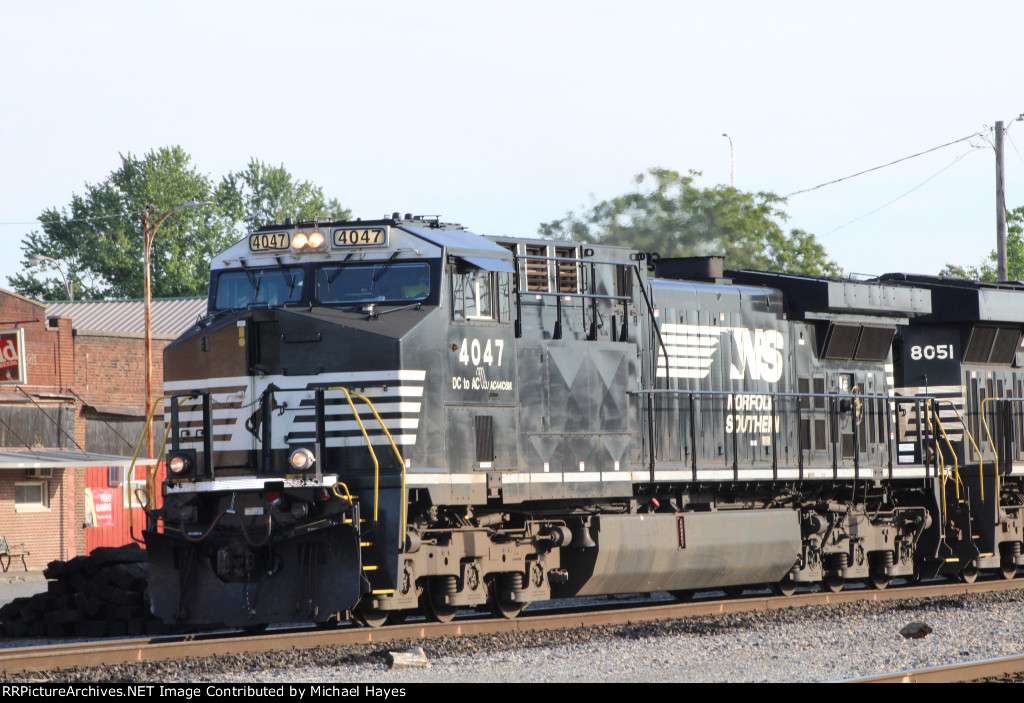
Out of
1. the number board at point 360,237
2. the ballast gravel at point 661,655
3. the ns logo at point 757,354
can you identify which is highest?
the number board at point 360,237

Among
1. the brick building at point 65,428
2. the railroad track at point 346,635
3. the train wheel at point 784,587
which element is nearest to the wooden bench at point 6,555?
the brick building at point 65,428

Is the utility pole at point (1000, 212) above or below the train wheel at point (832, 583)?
above

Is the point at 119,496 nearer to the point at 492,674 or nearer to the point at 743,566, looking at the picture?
the point at 743,566

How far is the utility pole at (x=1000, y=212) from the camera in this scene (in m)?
31.3

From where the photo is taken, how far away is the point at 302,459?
11.4m

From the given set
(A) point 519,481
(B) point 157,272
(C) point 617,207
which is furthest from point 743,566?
(B) point 157,272

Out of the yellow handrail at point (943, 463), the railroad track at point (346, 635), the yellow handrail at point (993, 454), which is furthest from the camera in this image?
the yellow handrail at point (993, 454)

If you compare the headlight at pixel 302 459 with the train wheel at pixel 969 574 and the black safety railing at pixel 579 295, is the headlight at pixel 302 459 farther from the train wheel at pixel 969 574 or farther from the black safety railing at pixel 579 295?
the train wheel at pixel 969 574

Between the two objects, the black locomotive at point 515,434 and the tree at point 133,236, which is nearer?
the black locomotive at point 515,434

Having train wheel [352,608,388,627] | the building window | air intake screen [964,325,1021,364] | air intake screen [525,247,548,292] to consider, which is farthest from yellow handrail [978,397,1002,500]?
the building window

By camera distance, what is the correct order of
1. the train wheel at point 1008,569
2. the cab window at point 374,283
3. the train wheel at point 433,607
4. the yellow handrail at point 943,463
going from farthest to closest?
the train wheel at point 1008,569, the yellow handrail at point 943,463, the train wheel at point 433,607, the cab window at point 374,283

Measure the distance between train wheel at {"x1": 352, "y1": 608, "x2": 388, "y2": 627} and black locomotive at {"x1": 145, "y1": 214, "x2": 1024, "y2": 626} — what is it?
0.04m

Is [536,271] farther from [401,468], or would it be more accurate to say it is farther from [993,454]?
[993,454]

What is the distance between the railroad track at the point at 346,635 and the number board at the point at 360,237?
11.8 feet
